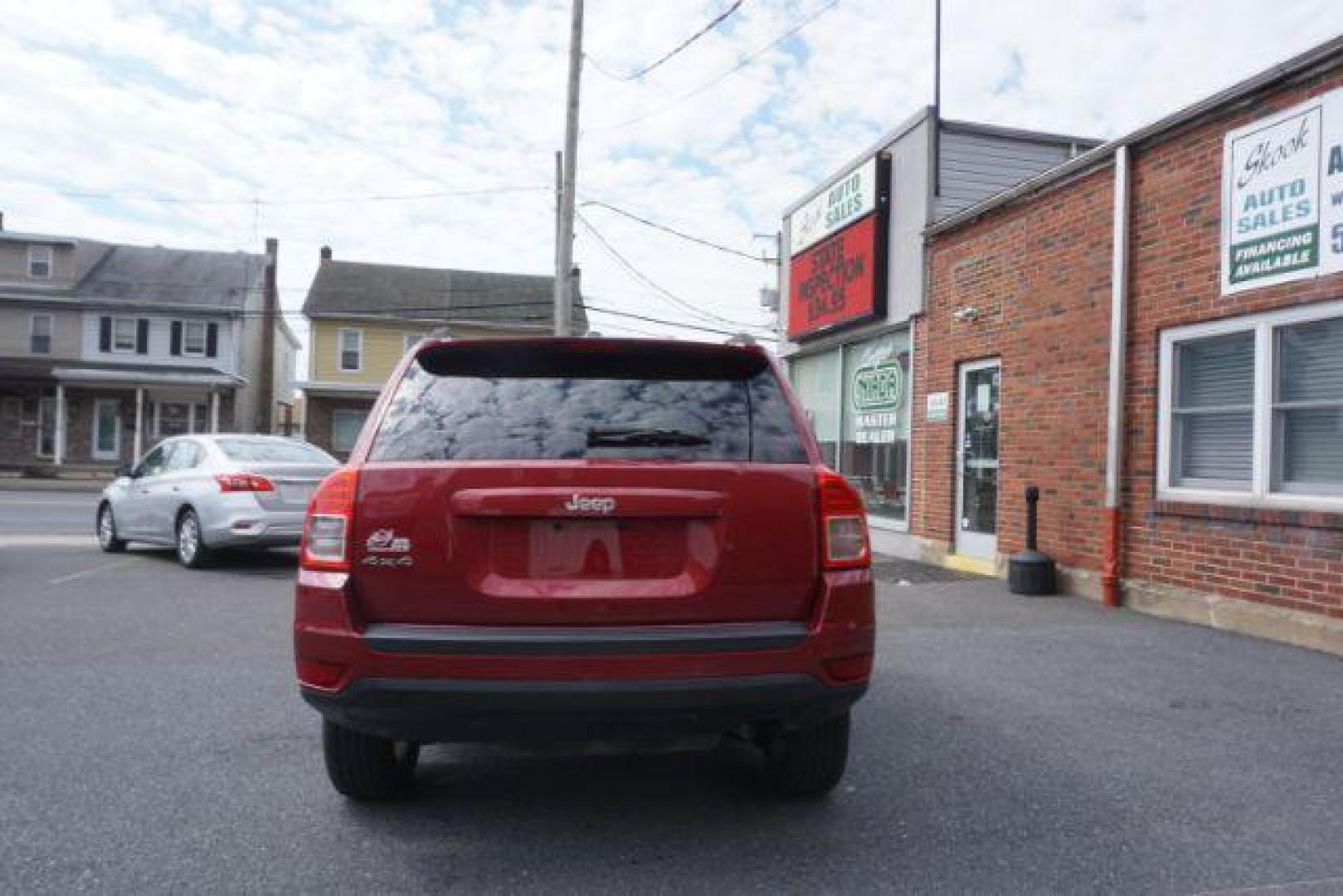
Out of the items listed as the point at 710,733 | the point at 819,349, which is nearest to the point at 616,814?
the point at 710,733

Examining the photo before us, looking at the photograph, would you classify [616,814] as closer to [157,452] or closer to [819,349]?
[157,452]

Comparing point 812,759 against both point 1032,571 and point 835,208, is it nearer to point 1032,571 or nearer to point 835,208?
point 1032,571

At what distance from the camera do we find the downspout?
766 centimetres

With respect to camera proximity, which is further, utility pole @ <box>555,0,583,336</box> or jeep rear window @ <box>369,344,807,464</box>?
utility pole @ <box>555,0,583,336</box>

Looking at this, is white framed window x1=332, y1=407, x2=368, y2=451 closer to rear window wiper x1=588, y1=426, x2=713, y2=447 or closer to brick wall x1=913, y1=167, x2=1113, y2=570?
brick wall x1=913, y1=167, x2=1113, y2=570

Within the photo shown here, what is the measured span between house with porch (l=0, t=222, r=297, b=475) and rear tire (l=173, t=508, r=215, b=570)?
23391mm

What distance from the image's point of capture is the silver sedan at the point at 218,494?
9328 mm

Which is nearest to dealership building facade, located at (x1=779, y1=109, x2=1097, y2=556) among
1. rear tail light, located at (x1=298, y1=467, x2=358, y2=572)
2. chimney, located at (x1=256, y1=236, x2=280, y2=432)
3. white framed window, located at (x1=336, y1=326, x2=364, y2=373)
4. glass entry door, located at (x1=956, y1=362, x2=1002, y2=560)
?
glass entry door, located at (x1=956, y1=362, x2=1002, y2=560)

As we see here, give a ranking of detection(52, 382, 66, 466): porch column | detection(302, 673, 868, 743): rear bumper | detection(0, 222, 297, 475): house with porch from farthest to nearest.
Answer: detection(0, 222, 297, 475): house with porch < detection(52, 382, 66, 466): porch column < detection(302, 673, 868, 743): rear bumper

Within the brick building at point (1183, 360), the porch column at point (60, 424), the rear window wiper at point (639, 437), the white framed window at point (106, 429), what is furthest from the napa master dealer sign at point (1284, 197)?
the white framed window at point (106, 429)

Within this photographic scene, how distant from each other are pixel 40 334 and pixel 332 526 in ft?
119

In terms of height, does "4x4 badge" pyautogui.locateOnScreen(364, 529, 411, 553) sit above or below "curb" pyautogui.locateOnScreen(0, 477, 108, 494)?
above

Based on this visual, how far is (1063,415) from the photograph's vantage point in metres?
8.45

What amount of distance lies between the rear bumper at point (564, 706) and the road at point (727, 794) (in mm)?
476
